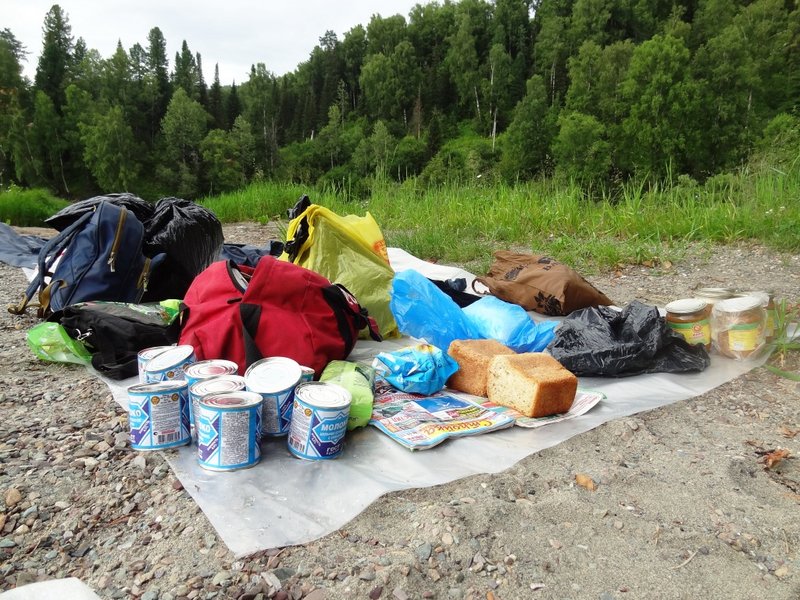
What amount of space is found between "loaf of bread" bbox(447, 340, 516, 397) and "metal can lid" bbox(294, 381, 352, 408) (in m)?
0.73

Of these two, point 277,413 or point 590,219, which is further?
point 590,219

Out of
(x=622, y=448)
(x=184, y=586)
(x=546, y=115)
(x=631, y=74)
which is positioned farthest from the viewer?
(x=546, y=115)

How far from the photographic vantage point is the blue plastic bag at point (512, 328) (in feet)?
9.02

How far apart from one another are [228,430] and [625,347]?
175cm

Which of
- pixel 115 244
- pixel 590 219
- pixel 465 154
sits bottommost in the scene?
pixel 115 244

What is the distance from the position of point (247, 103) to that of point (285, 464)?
48.4 m

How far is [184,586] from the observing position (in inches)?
47.7

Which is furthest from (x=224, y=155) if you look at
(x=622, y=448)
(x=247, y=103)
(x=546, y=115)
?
(x=622, y=448)

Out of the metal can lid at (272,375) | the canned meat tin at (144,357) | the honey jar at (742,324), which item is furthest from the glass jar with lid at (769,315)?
the canned meat tin at (144,357)

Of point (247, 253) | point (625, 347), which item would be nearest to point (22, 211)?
point (247, 253)

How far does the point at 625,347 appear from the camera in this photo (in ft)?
8.04

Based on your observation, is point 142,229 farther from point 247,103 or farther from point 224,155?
point 247,103

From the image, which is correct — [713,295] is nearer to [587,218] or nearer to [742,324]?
[742,324]

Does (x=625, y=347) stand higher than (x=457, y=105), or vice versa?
(x=457, y=105)
